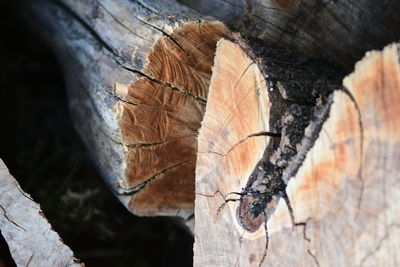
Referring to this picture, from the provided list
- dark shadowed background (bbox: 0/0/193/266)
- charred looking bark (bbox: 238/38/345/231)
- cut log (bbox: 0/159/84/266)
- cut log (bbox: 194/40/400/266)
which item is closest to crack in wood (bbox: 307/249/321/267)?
cut log (bbox: 194/40/400/266)

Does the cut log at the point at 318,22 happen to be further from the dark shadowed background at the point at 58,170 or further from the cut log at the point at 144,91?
the dark shadowed background at the point at 58,170

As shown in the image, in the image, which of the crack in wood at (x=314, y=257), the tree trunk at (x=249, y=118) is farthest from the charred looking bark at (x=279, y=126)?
the crack in wood at (x=314, y=257)

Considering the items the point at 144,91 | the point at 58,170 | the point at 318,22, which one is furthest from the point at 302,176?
the point at 58,170

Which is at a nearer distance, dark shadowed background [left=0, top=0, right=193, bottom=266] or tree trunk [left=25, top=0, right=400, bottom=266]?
tree trunk [left=25, top=0, right=400, bottom=266]

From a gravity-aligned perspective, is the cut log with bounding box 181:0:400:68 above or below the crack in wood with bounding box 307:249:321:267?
above

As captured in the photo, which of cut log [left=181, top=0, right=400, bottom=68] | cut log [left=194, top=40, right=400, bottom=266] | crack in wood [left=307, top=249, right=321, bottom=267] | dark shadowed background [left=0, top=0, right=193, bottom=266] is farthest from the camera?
dark shadowed background [left=0, top=0, right=193, bottom=266]

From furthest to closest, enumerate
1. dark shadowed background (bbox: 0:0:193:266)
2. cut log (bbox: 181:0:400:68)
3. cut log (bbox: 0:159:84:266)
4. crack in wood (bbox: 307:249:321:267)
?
dark shadowed background (bbox: 0:0:193:266)
cut log (bbox: 181:0:400:68)
cut log (bbox: 0:159:84:266)
crack in wood (bbox: 307:249:321:267)

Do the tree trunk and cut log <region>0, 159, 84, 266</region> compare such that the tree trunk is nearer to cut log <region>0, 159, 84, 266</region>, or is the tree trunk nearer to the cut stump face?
the cut stump face

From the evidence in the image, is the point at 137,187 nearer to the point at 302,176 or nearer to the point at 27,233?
the point at 27,233
